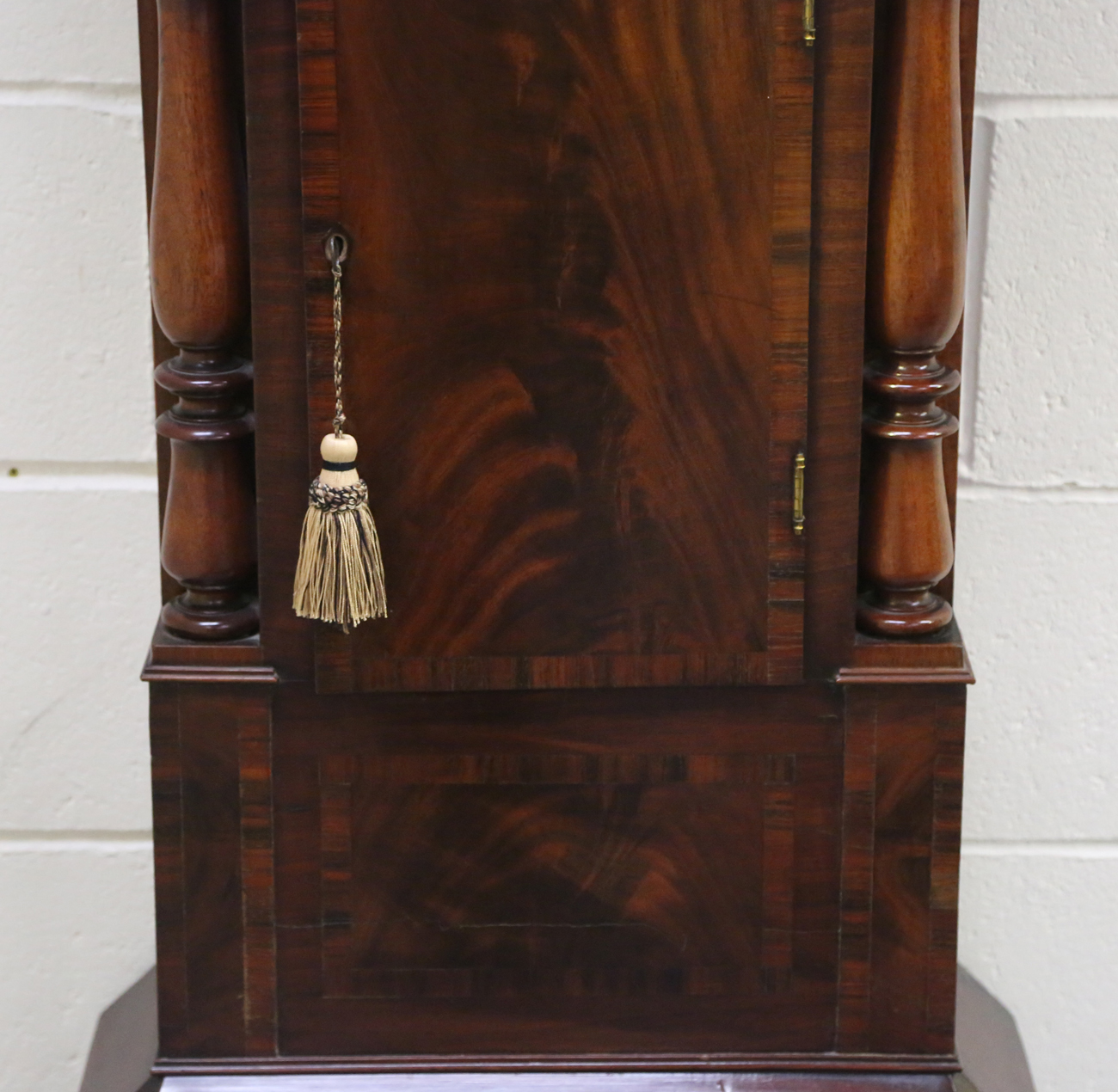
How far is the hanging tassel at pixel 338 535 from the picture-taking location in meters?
0.92

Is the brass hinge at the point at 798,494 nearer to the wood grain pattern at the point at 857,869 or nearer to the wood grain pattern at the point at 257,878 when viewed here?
the wood grain pattern at the point at 857,869

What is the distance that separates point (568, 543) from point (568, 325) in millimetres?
121

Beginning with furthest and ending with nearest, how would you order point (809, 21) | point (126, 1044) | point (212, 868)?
1. point (126, 1044)
2. point (212, 868)
3. point (809, 21)

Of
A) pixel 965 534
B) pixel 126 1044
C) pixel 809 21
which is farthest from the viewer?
pixel 965 534

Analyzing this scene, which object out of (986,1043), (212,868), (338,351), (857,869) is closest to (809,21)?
(338,351)

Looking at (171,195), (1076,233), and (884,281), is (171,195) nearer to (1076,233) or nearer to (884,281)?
(884,281)

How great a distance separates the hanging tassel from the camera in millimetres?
917

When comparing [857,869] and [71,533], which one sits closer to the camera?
[857,869]

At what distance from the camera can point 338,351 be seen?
93 cm

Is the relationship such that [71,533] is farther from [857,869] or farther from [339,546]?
[857,869]

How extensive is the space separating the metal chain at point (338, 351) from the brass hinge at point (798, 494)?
0.83 feet

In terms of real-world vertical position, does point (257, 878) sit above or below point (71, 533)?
below

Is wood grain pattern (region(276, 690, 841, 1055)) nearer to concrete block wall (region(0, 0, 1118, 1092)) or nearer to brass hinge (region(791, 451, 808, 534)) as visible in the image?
brass hinge (region(791, 451, 808, 534))

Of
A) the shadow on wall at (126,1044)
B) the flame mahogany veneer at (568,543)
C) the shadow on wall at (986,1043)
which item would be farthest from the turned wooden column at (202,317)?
the shadow on wall at (986,1043)
